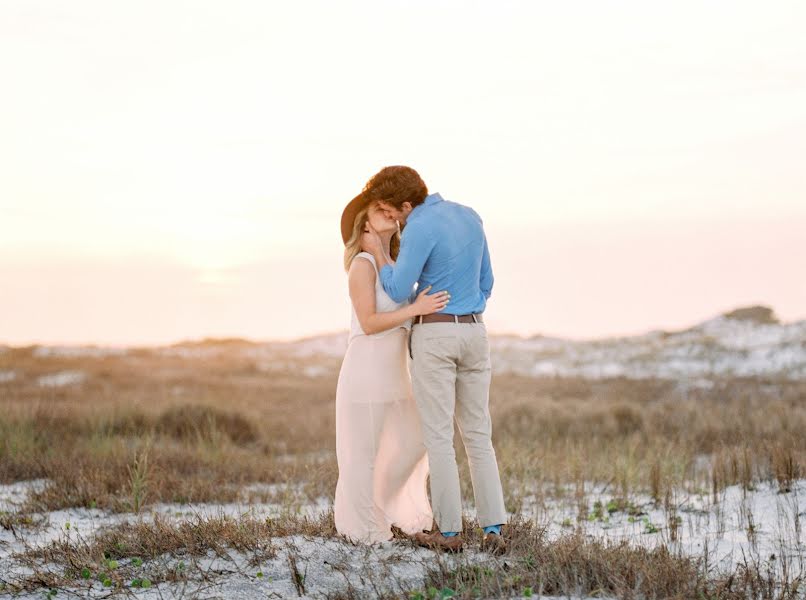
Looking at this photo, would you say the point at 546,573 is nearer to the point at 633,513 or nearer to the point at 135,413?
the point at 633,513

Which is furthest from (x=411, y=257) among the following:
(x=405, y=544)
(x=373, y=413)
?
(x=405, y=544)

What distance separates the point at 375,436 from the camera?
5.76m

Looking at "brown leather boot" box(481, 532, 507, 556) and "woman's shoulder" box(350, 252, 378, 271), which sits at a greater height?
"woman's shoulder" box(350, 252, 378, 271)

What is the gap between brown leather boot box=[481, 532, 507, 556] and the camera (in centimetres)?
537

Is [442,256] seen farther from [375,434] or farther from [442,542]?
[442,542]

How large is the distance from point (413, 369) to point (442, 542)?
109 centimetres

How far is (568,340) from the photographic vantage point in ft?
171

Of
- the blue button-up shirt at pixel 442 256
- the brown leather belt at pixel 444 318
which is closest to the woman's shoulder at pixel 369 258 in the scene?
the blue button-up shirt at pixel 442 256

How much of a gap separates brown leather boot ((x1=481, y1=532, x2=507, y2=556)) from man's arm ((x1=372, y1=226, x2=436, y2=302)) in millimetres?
1657

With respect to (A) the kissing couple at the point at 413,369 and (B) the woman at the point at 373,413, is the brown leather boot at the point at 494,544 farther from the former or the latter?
(B) the woman at the point at 373,413

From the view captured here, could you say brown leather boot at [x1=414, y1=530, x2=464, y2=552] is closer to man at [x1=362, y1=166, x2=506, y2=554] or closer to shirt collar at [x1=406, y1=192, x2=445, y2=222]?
man at [x1=362, y1=166, x2=506, y2=554]

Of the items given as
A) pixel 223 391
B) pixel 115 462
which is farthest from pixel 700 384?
pixel 115 462

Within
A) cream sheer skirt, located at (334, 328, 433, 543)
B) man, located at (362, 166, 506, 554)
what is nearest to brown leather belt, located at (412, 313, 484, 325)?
man, located at (362, 166, 506, 554)

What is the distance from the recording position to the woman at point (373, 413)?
559cm
